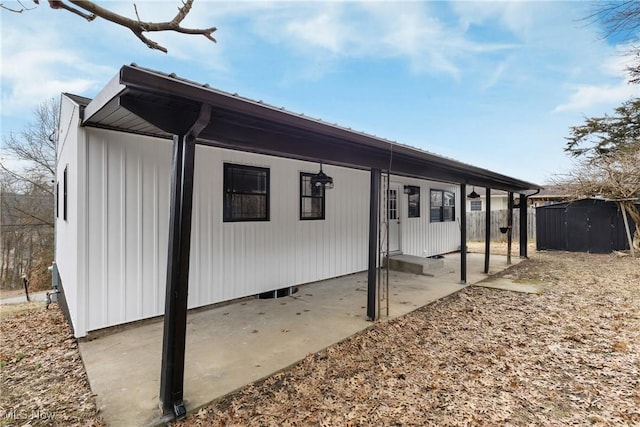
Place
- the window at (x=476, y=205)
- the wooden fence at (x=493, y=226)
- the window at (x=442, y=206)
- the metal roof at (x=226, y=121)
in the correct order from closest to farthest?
the metal roof at (x=226, y=121)
the window at (x=442, y=206)
the wooden fence at (x=493, y=226)
the window at (x=476, y=205)

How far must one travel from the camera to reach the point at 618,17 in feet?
13.1

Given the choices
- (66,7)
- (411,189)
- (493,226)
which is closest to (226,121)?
(66,7)

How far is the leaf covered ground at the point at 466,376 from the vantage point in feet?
7.54

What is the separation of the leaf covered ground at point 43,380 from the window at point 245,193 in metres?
2.38

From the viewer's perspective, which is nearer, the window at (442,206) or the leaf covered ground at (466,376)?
the leaf covered ground at (466,376)

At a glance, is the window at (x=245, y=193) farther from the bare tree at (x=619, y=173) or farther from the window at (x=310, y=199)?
the bare tree at (x=619, y=173)

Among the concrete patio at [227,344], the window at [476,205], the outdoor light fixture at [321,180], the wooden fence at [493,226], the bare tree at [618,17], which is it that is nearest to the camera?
the concrete patio at [227,344]

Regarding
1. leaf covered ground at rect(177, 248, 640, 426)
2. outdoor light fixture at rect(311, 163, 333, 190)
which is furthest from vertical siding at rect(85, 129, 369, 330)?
leaf covered ground at rect(177, 248, 640, 426)

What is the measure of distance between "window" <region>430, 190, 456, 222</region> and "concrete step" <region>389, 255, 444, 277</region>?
8.57 ft

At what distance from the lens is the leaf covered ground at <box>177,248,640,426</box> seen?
2.30 meters

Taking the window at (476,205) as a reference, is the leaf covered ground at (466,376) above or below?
below

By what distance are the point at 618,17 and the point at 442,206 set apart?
6.73 meters

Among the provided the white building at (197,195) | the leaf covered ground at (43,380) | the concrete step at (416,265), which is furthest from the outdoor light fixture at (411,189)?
the leaf covered ground at (43,380)

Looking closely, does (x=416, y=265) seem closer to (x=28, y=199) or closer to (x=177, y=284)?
(x=177, y=284)
